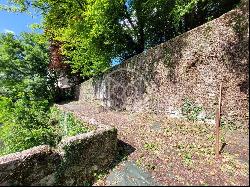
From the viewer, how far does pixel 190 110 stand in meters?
10.1

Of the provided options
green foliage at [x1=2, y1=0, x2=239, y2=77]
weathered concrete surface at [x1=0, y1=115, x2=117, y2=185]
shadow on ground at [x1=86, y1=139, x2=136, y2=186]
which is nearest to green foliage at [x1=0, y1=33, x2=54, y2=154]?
green foliage at [x1=2, y1=0, x2=239, y2=77]

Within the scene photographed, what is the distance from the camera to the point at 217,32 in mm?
8922

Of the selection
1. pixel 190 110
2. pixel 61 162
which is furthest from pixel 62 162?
pixel 190 110

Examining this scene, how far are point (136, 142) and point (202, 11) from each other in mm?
8087

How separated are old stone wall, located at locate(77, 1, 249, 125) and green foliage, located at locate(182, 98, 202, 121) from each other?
0.19 ft

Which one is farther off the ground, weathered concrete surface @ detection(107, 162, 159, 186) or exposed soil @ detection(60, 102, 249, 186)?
exposed soil @ detection(60, 102, 249, 186)

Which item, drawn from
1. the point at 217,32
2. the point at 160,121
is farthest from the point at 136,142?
the point at 217,32

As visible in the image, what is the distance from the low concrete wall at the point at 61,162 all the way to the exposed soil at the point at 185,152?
1.76 feet

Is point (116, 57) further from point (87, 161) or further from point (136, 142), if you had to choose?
point (87, 161)

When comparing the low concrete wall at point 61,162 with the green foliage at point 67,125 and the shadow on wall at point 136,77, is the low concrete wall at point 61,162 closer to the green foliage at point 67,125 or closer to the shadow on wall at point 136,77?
the green foliage at point 67,125

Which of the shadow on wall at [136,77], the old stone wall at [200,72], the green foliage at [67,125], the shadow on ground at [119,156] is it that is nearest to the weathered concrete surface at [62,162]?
the shadow on ground at [119,156]

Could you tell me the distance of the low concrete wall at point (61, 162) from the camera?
6387 mm

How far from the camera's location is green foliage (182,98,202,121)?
9.77 meters

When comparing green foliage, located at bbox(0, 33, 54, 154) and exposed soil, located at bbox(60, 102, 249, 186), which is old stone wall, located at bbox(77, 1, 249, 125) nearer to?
exposed soil, located at bbox(60, 102, 249, 186)
